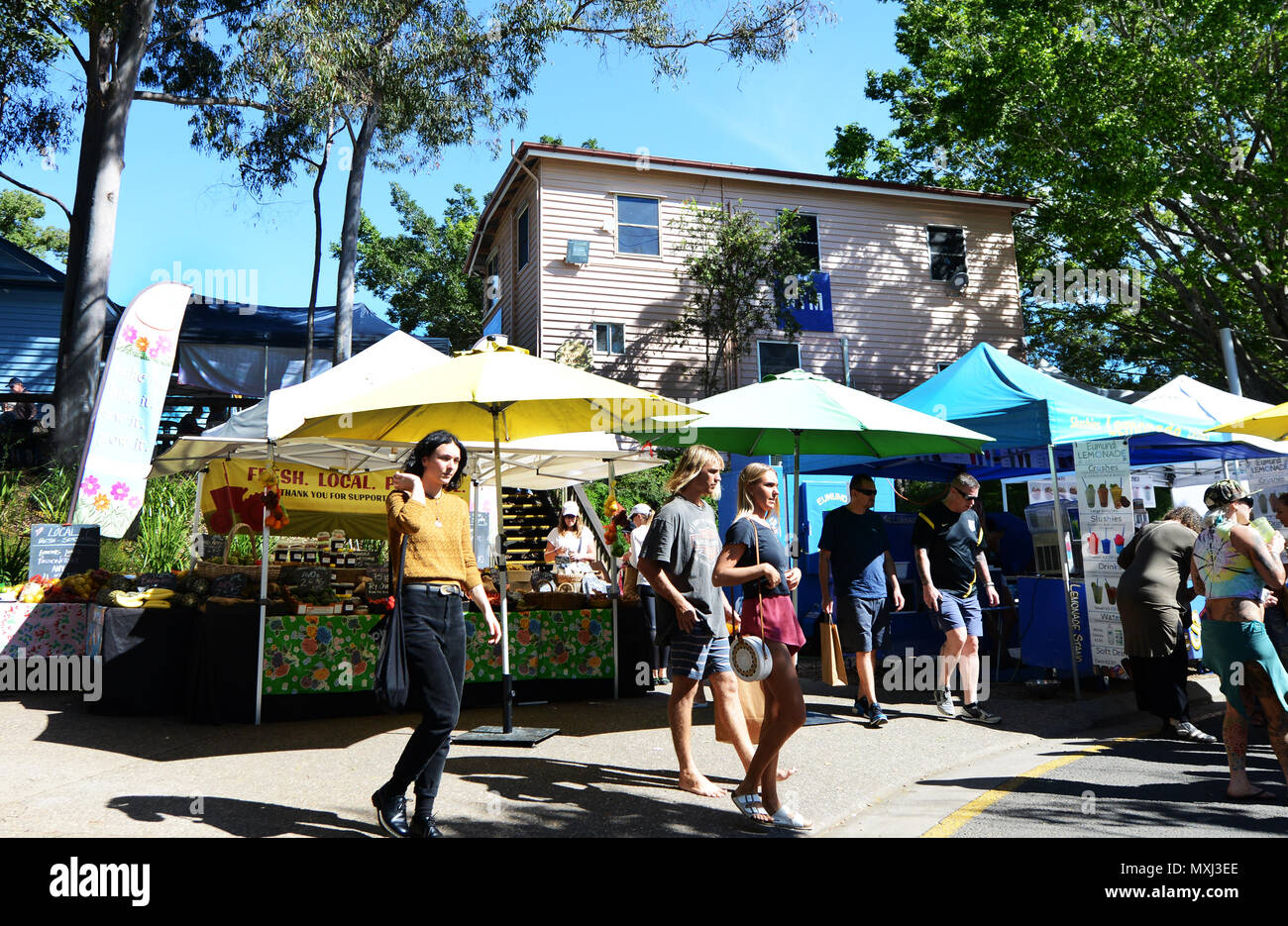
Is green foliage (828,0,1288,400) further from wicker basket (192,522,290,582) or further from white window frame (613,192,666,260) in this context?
wicker basket (192,522,290,582)

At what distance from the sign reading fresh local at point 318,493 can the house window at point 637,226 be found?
10.4m

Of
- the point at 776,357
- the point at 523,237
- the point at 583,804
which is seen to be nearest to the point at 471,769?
the point at 583,804

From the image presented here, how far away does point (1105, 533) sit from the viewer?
27.6 ft

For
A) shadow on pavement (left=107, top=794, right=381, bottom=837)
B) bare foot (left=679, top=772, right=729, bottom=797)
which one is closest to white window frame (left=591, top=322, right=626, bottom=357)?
bare foot (left=679, top=772, right=729, bottom=797)

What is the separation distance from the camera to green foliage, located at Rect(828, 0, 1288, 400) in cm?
1819

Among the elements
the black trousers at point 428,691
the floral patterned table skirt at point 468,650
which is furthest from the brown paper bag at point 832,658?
the floral patterned table skirt at point 468,650

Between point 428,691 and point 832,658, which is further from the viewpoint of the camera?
point 832,658

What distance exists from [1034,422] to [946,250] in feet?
50.5

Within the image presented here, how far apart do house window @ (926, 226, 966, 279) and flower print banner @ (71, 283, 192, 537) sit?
1830 cm

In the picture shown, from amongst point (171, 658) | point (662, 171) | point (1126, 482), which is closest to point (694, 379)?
point (662, 171)

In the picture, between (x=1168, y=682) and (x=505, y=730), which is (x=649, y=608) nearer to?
(x=505, y=730)

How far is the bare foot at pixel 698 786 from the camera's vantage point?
203 inches

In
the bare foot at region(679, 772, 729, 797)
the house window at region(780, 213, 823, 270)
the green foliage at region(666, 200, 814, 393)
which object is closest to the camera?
the bare foot at region(679, 772, 729, 797)

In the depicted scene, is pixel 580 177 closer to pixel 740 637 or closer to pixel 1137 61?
pixel 1137 61
